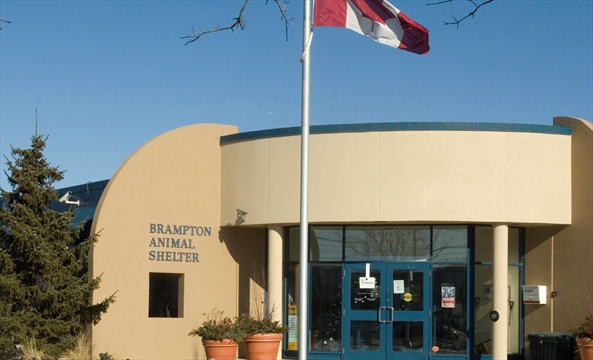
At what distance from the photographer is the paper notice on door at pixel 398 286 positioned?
21469mm

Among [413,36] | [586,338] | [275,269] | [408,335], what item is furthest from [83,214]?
[413,36]

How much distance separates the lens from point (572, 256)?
20.8 metres

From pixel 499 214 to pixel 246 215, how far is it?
603cm

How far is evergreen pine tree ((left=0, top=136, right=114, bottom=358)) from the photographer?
17.9 metres

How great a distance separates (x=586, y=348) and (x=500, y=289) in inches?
91.4

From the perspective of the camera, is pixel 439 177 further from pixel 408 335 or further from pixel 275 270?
pixel 275 270

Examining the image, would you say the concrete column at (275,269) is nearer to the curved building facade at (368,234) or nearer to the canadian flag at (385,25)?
the curved building facade at (368,234)

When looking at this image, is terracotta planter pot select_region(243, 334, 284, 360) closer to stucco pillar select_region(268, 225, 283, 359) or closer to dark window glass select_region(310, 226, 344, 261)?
stucco pillar select_region(268, 225, 283, 359)

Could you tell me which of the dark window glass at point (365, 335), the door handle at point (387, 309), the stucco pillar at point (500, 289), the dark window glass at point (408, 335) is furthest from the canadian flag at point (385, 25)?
the dark window glass at point (365, 335)

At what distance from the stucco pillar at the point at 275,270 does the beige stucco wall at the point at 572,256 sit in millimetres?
6063

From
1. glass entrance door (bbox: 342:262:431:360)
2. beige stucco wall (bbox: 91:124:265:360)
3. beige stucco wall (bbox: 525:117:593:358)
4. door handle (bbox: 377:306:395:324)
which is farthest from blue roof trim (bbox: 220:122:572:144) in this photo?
door handle (bbox: 377:306:395:324)

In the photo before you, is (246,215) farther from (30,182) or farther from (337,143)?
(30,182)

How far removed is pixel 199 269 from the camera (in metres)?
22.3

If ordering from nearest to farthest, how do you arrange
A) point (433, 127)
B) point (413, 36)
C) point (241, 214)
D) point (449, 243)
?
point (413, 36) < point (433, 127) < point (449, 243) < point (241, 214)
